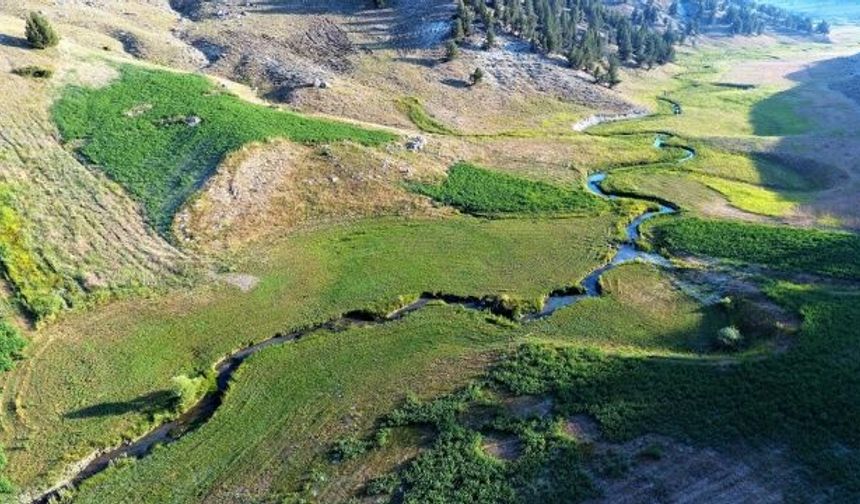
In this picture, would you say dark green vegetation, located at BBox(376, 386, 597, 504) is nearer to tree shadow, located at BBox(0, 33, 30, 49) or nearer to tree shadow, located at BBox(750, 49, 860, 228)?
tree shadow, located at BBox(750, 49, 860, 228)

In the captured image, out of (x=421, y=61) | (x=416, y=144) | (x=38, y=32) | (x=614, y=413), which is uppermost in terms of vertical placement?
(x=38, y=32)

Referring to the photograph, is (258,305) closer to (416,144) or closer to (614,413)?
(614,413)

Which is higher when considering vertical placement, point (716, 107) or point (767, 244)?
point (716, 107)

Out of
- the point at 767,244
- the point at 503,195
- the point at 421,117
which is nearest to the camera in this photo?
the point at 767,244

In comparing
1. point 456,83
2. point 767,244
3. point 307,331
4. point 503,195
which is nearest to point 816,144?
point 767,244

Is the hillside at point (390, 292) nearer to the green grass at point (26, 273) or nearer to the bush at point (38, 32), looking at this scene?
the green grass at point (26, 273)

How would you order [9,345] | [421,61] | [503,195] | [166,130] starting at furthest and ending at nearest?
[421,61], [166,130], [503,195], [9,345]
